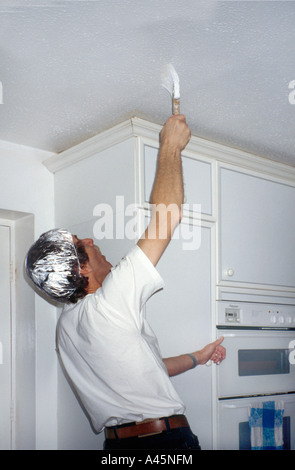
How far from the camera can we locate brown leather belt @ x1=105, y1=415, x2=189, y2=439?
166cm

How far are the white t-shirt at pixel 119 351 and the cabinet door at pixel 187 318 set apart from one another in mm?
473

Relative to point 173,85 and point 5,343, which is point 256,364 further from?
point 173,85

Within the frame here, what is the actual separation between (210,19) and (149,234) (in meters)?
0.67

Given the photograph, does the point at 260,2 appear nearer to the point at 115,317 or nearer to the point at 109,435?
the point at 115,317

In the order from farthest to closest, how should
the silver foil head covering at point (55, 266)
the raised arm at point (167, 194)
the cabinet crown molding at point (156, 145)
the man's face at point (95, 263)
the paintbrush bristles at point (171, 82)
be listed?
1. the cabinet crown molding at point (156, 145)
2. the man's face at point (95, 263)
3. the silver foil head covering at point (55, 266)
4. the paintbrush bristles at point (171, 82)
5. the raised arm at point (167, 194)

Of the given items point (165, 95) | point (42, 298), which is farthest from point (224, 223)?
point (42, 298)

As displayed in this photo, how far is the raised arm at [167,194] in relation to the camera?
1.38 metres

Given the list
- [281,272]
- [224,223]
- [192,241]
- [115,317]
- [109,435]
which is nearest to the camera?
[115,317]

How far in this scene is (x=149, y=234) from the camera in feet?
4.64

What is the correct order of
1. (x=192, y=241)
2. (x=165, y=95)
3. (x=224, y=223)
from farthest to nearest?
(x=224, y=223) → (x=192, y=241) → (x=165, y=95)

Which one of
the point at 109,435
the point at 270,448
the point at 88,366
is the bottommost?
the point at 270,448

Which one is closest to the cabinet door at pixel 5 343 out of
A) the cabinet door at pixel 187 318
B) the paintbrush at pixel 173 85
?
the cabinet door at pixel 187 318

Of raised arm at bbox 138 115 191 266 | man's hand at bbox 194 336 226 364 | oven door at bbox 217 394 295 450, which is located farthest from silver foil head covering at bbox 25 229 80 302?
oven door at bbox 217 394 295 450

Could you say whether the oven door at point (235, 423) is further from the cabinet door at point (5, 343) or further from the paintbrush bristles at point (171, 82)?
the paintbrush bristles at point (171, 82)
